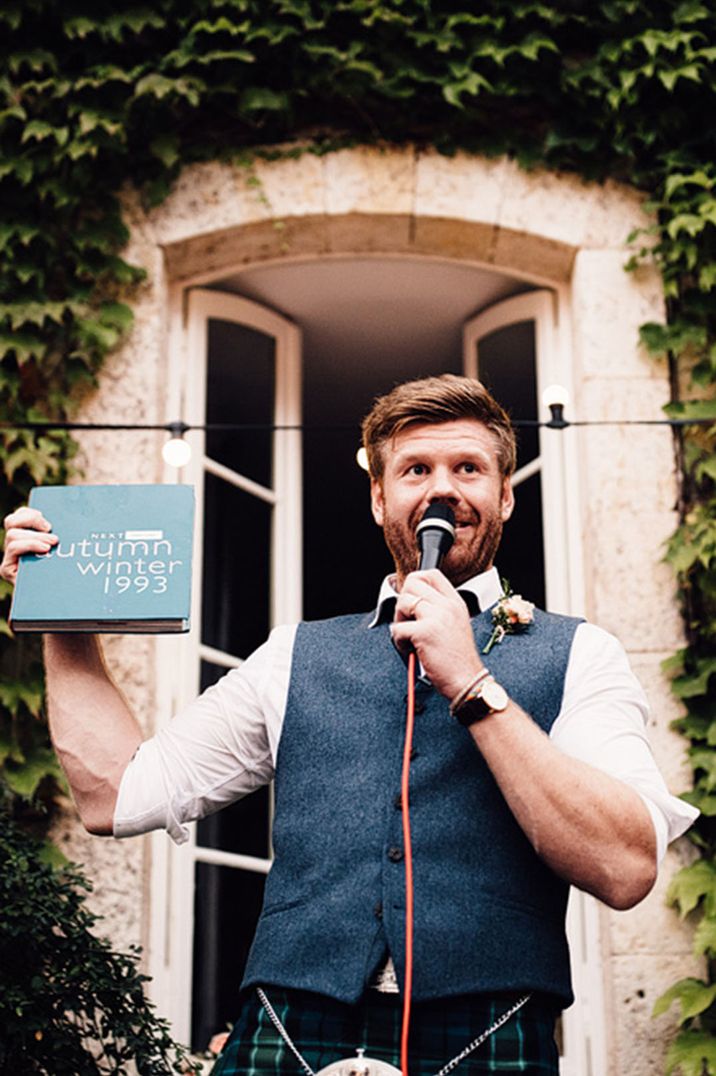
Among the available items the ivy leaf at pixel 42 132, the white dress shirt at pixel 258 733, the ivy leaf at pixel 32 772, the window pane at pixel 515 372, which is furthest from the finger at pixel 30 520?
the window pane at pixel 515 372

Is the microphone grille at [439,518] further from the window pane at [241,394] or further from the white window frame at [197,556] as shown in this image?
the window pane at [241,394]

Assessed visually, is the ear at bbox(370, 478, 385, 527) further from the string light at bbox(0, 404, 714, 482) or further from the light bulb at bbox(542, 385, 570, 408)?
the light bulb at bbox(542, 385, 570, 408)

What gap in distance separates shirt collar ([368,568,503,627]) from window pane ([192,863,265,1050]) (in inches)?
68.6

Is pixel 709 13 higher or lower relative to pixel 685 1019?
higher

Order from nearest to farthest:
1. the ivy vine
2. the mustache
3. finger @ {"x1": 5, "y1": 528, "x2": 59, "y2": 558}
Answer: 1. finger @ {"x1": 5, "y1": 528, "x2": 59, "y2": 558}
2. the mustache
3. the ivy vine

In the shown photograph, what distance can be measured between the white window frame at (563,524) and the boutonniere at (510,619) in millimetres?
1659

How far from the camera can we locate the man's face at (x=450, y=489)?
A: 224 centimetres

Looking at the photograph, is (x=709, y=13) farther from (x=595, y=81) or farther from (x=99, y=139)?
(x=99, y=139)

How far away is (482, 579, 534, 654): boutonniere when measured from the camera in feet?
7.19

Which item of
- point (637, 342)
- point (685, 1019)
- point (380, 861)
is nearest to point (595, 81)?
point (637, 342)

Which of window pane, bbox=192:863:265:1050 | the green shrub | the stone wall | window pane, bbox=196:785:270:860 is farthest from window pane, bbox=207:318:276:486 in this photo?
the green shrub

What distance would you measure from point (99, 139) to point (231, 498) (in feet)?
3.63

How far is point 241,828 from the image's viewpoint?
3.99 metres

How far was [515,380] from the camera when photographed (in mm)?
4418
